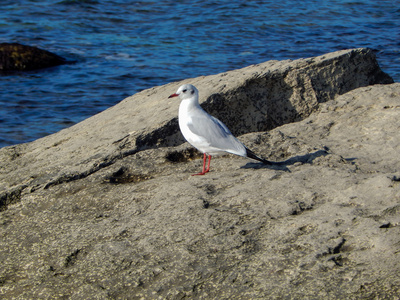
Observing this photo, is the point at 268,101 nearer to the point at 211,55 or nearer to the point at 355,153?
the point at 355,153

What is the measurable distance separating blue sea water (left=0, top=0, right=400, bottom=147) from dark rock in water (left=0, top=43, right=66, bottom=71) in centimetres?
25

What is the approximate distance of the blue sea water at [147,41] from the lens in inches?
359

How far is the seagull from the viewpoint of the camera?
12.9 ft

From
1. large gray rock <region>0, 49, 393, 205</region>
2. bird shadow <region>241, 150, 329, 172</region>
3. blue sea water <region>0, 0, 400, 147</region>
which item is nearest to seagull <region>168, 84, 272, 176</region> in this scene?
bird shadow <region>241, 150, 329, 172</region>

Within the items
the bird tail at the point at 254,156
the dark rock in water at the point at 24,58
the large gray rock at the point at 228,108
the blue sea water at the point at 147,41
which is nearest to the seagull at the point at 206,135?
the bird tail at the point at 254,156

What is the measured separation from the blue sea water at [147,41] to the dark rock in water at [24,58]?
25 centimetres

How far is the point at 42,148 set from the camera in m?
5.17

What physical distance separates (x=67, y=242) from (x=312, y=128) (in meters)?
2.64

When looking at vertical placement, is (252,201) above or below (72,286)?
above

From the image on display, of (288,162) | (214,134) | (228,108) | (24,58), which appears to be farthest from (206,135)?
(24,58)

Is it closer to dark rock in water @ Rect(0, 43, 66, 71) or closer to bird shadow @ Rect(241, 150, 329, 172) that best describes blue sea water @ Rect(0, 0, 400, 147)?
dark rock in water @ Rect(0, 43, 66, 71)

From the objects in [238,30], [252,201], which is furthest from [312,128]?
[238,30]

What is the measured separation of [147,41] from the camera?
1211 cm

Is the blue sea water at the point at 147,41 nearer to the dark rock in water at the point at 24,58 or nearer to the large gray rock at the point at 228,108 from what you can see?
the dark rock in water at the point at 24,58
